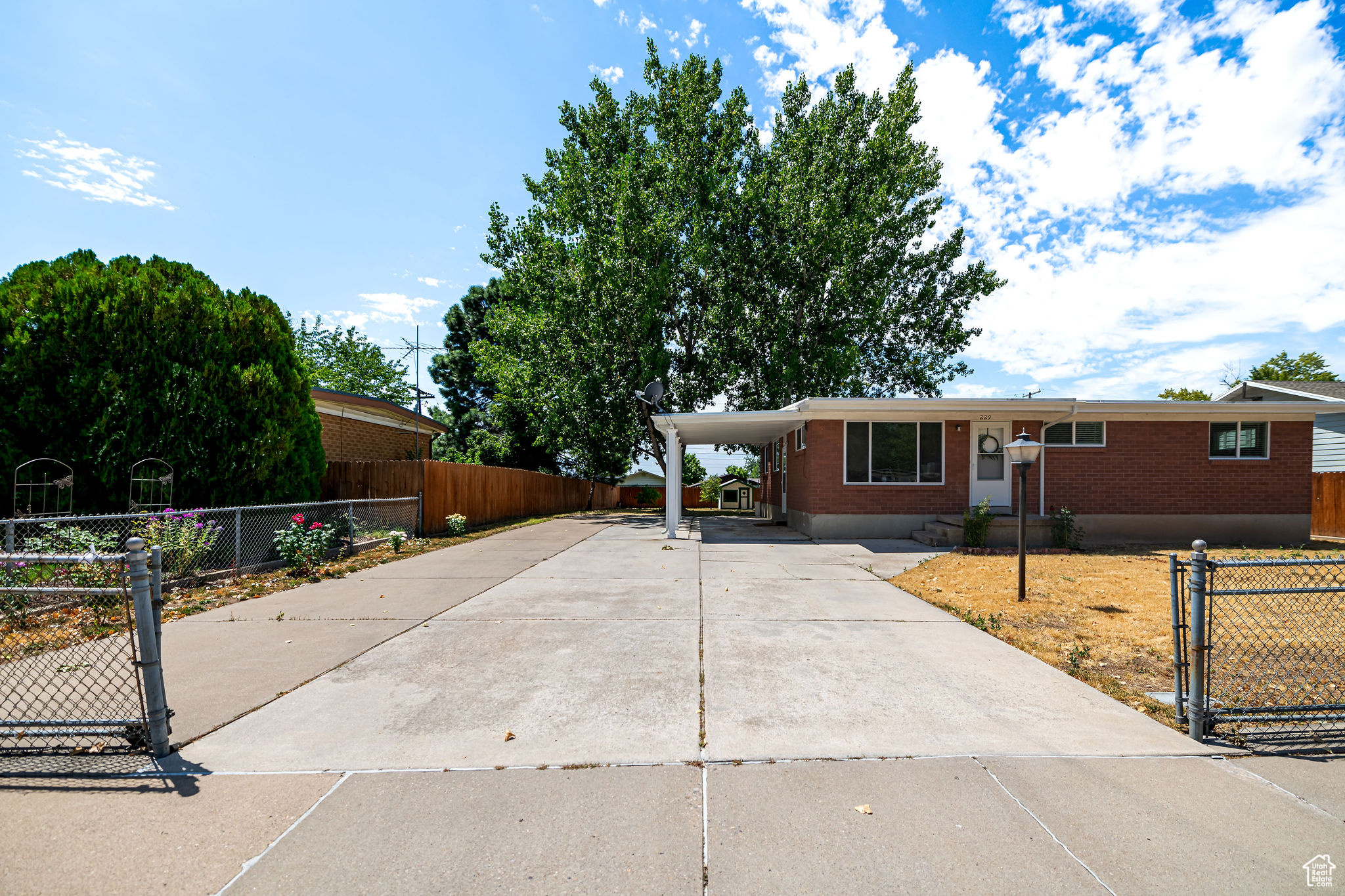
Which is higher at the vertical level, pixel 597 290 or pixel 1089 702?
pixel 597 290

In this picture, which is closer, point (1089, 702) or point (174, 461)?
point (1089, 702)

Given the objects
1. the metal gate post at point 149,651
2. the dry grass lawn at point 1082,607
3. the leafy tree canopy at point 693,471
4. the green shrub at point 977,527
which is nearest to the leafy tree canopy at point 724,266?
the green shrub at point 977,527

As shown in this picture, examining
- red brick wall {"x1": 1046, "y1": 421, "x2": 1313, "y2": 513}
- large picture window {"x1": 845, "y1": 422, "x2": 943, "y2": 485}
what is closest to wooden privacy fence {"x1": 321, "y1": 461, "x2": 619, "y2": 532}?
large picture window {"x1": 845, "y1": 422, "x2": 943, "y2": 485}

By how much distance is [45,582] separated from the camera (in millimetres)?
7312

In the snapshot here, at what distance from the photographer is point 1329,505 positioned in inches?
669

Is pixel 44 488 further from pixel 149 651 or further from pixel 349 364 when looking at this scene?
pixel 349 364

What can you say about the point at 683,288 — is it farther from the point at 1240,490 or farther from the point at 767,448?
the point at 1240,490

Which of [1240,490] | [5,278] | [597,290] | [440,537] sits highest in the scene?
[597,290]

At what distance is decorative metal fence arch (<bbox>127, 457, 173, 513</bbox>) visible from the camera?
9.11 metres

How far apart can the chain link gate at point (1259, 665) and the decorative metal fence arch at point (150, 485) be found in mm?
11937

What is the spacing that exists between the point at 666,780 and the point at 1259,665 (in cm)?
491

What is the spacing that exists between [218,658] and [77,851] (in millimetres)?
2785

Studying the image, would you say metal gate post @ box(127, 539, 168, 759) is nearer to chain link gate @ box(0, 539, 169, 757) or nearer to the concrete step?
chain link gate @ box(0, 539, 169, 757)

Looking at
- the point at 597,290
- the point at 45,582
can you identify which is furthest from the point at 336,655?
the point at 597,290
